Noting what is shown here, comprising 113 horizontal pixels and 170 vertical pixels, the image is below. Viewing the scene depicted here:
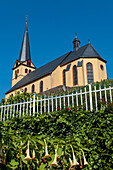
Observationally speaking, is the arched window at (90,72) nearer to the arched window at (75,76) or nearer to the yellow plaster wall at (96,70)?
the yellow plaster wall at (96,70)

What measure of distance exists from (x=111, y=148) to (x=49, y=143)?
161 cm

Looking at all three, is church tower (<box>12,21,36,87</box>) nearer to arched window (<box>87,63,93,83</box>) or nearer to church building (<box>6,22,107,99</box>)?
church building (<box>6,22,107,99</box>)

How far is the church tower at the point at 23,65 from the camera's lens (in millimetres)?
43688

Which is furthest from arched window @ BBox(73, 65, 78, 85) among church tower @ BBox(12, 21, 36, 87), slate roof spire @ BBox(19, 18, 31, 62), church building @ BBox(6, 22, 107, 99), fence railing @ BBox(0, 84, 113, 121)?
fence railing @ BBox(0, 84, 113, 121)

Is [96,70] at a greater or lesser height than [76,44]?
lesser

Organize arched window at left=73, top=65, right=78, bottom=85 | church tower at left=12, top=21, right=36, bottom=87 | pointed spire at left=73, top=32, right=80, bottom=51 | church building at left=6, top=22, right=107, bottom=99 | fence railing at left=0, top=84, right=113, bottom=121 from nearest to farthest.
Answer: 1. fence railing at left=0, top=84, right=113, bottom=121
2. church building at left=6, top=22, right=107, bottom=99
3. arched window at left=73, top=65, right=78, bottom=85
4. pointed spire at left=73, top=32, right=80, bottom=51
5. church tower at left=12, top=21, right=36, bottom=87

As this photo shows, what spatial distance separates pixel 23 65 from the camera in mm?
43875

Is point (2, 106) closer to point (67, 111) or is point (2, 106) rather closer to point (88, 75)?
point (67, 111)

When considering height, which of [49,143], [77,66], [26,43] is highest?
[26,43]

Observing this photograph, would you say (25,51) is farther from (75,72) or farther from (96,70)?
(96,70)

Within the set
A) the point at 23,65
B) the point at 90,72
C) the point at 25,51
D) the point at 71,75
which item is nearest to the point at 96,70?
the point at 90,72

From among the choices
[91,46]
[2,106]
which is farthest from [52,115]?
[91,46]

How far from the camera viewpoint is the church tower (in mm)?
43688

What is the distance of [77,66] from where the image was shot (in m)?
27.2
